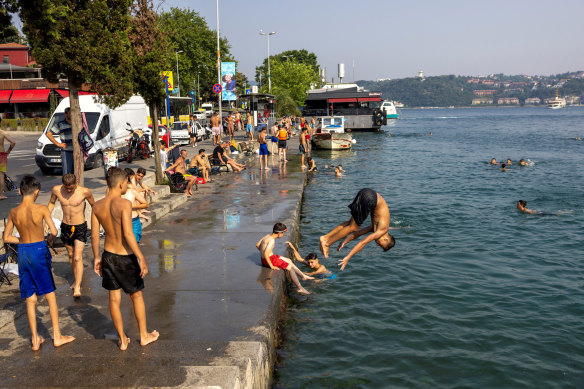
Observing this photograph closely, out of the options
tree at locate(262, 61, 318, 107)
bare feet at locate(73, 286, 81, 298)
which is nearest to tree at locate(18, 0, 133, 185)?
bare feet at locate(73, 286, 81, 298)

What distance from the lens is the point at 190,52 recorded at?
79.2 metres

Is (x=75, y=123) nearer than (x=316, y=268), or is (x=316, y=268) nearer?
(x=75, y=123)

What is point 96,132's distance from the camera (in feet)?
66.9

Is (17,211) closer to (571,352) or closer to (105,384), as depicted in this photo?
(105,384)

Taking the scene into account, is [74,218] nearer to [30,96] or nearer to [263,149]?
[263,149]

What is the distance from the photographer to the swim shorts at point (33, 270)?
5.80 m

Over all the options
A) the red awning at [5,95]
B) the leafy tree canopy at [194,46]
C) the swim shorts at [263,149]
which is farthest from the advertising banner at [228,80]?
the leafy tree canopy at [194,46]

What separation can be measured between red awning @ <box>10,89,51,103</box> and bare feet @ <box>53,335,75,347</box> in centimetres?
4603

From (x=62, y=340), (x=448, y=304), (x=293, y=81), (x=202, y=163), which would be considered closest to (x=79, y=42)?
(x=62, y=340)

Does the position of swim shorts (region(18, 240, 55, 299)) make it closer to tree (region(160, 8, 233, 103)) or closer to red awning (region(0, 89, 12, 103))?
red awning (region(0, 89, 12, 103))

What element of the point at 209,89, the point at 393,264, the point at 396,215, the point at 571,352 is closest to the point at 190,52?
the point at 209,89

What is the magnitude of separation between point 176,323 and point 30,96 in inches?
1876

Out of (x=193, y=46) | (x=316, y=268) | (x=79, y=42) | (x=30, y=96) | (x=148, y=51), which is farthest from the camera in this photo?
(x=193, y=46)

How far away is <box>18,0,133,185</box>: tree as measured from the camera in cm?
1023
